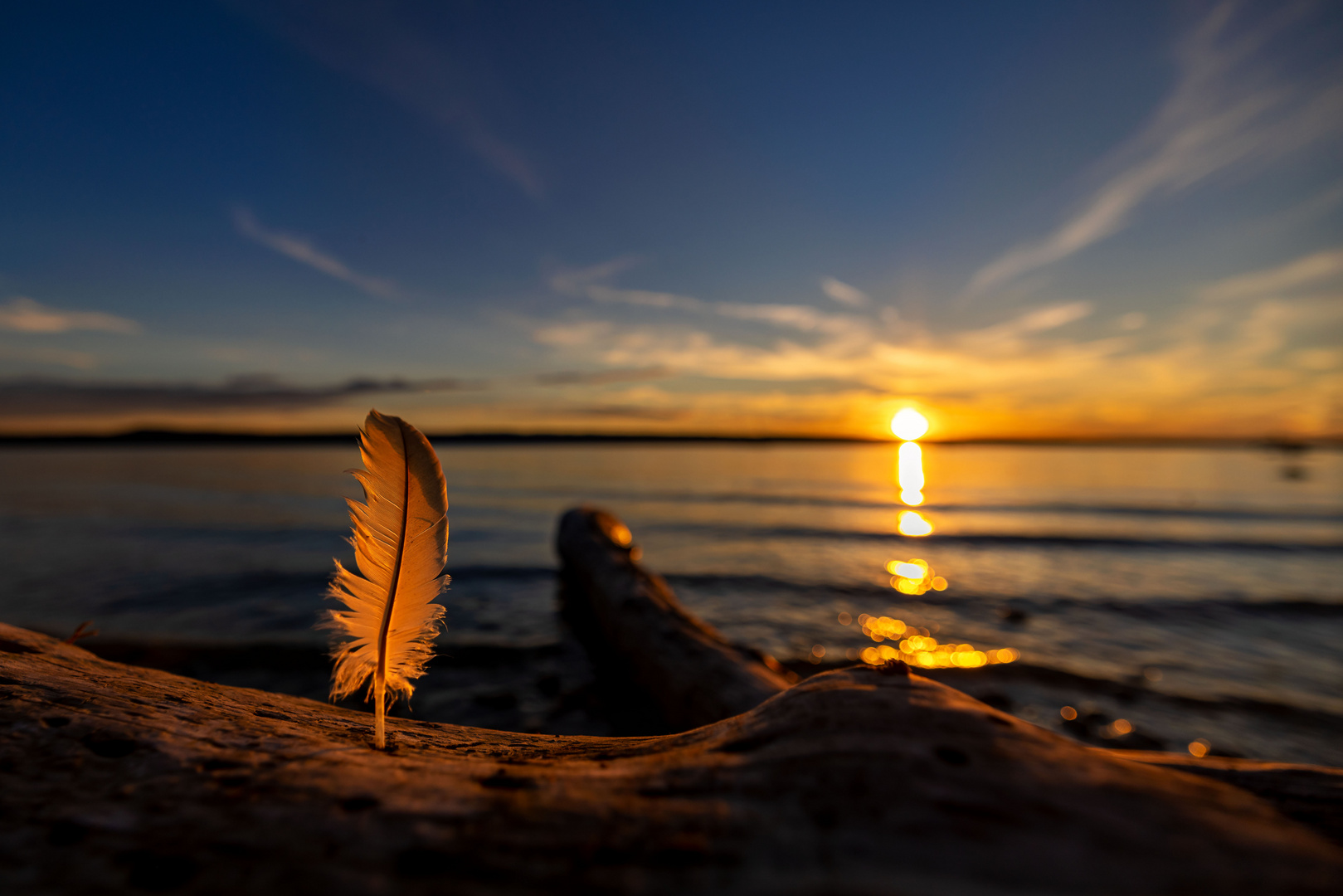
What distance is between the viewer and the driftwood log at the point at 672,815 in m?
1.11

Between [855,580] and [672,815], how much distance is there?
12.9 m

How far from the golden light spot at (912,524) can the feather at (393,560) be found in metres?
19.7

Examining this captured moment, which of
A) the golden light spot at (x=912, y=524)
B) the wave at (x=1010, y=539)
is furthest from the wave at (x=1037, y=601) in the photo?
the golden light spot at (x=912, y=524)

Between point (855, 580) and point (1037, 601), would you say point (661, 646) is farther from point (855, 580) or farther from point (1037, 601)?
point (1037, 601)

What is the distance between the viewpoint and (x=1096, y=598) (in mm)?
11516

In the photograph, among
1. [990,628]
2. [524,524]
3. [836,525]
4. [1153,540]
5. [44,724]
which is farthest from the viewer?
Answer: [836,525]

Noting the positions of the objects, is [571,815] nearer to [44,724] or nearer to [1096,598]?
[44,724]

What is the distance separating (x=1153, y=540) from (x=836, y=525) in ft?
33.1

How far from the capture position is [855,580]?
43.1ft

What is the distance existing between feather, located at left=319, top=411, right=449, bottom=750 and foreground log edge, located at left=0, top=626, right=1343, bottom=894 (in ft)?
1.98

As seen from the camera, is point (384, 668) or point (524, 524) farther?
point (524, 524)

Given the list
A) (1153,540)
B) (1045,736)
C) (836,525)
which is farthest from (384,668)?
(1153,540)

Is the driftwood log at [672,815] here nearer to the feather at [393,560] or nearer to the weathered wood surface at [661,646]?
the feather at [393,560]

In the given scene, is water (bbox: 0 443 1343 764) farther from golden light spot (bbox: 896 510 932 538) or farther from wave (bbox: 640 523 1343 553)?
golden light spot (bbox: 896 510 932 538)
